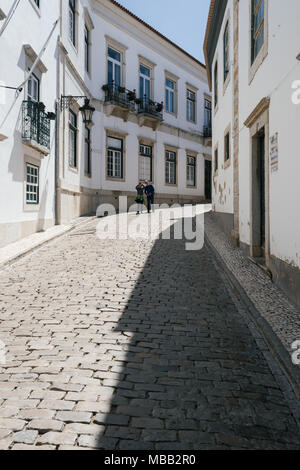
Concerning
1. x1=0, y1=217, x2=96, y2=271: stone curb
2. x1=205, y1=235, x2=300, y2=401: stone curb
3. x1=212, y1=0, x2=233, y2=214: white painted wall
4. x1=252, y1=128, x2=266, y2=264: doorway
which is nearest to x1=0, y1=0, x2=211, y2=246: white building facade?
x1=0, y1=217, x2=96, y2=271: stone curb

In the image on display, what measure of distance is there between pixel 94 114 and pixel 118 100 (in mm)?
1708

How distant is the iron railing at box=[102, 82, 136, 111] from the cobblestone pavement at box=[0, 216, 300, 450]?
618 inches

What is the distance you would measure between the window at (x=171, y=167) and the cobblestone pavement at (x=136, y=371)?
64.2ft

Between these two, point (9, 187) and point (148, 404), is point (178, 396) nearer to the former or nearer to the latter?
point (148, 404)

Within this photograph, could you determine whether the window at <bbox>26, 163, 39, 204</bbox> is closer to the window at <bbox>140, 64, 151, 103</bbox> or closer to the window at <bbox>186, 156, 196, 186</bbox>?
the window at <bbox>140, 64, 151, 103</bbox>

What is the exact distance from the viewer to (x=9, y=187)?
10023 mm

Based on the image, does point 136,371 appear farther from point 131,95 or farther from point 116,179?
point 131,95

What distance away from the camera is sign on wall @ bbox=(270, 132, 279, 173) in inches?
244

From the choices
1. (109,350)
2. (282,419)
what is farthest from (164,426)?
(109,350)

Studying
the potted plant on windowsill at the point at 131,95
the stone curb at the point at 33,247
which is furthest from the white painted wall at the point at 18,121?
the potted plant on windowsill at the point at 131,95

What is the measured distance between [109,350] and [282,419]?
1.68 metres

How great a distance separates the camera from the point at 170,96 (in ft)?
82.6

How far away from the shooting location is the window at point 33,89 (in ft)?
37.2
